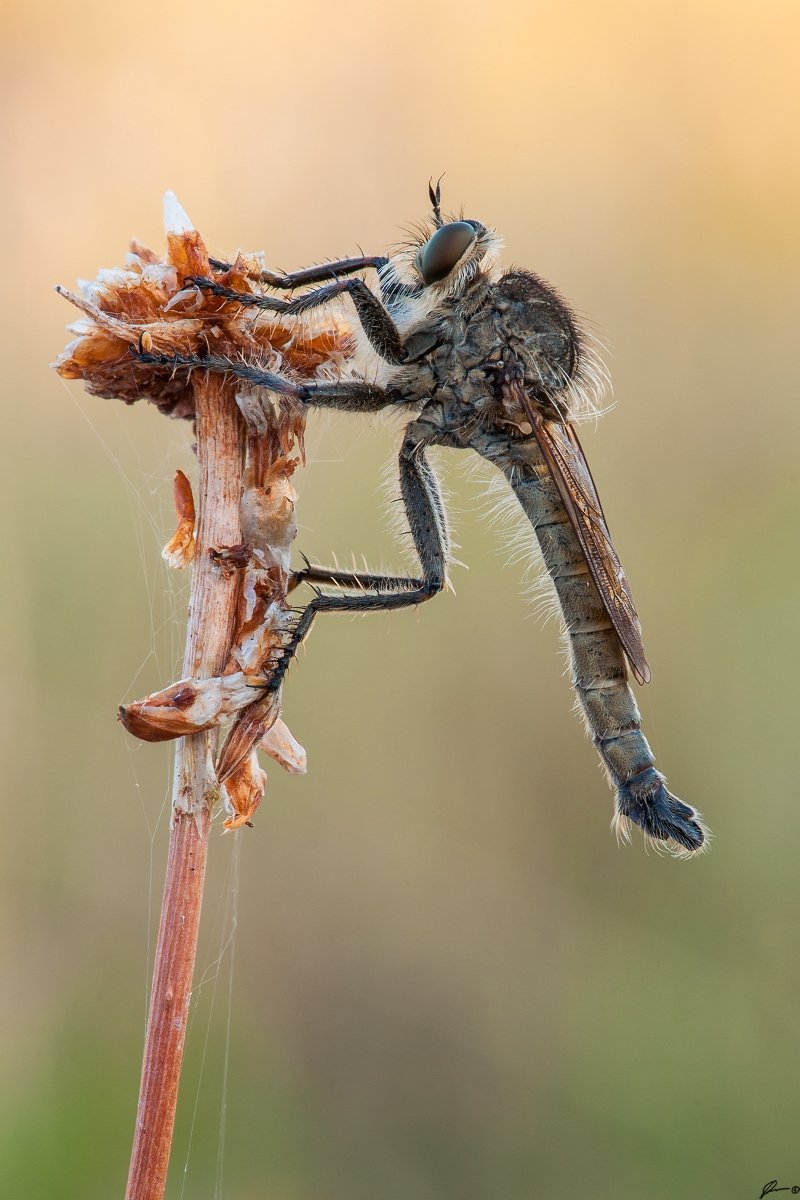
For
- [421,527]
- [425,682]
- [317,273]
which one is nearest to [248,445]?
[317,273]

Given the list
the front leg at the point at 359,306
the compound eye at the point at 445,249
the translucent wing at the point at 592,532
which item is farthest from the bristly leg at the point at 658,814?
the compound eye at the point at 445,249

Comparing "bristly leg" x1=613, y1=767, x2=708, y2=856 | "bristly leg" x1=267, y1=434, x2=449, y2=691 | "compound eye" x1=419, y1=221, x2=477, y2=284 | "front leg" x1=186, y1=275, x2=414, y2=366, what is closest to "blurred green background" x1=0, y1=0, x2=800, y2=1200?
"bristly leg" x1=267, y1=434, x2=449, y2=691

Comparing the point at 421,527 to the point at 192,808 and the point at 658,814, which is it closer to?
the point at 658,814

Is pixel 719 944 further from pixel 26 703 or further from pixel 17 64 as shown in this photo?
pixel 17 64

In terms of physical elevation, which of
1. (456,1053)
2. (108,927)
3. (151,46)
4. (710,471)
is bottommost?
(456,1053)

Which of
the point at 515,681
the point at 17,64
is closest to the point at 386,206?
the point at 17,64
